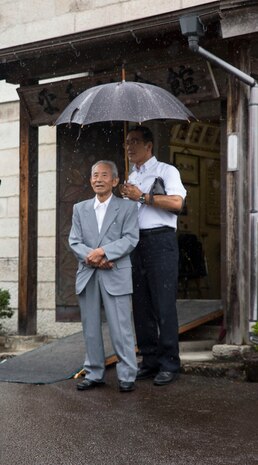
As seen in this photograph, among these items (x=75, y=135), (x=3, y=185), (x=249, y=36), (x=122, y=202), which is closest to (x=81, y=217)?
(x=122, y=202)

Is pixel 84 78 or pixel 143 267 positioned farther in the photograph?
pixel 84 78

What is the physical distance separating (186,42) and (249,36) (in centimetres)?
93

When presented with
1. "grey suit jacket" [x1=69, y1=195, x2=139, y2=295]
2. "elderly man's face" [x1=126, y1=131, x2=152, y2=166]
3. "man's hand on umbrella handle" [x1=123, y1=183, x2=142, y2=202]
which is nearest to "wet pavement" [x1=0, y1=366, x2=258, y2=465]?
"grey suit jacket" [x1=69, y1=195, x2=139, y2=295]

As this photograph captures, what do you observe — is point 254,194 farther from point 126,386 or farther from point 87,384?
point 87,384

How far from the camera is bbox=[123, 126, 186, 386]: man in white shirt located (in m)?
7.53

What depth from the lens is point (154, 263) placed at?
300 inches

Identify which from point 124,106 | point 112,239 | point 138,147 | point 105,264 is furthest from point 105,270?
point 124,106

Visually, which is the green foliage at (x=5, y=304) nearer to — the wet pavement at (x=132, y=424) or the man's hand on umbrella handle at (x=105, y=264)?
the wet pavement at (x=132, y=424)

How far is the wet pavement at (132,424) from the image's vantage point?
4867mm

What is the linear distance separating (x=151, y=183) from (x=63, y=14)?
15.9 feet

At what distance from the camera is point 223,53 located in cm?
942

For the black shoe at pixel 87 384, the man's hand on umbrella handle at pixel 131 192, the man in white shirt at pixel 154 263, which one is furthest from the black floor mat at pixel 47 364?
the man's hand on umbrella handle at pixel 131 192

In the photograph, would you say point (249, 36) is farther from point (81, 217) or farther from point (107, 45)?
point (81, 217)

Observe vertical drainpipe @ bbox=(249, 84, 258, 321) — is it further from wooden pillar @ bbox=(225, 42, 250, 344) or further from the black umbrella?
the black umbrella
